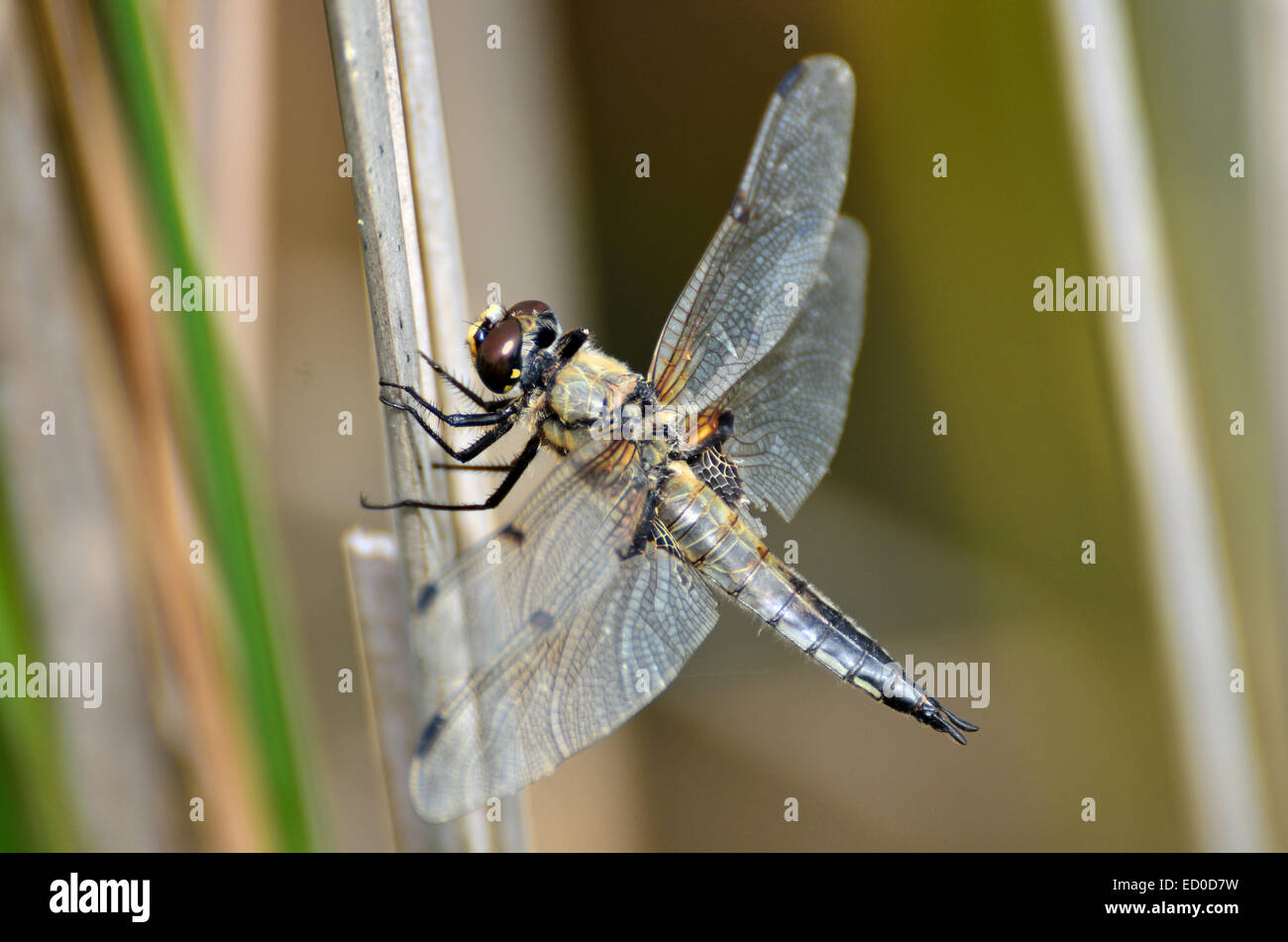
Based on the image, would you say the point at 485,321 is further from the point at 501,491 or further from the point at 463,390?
the point at 501,491

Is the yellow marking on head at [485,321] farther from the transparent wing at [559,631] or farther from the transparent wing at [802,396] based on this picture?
the transparent wing at [802,396]

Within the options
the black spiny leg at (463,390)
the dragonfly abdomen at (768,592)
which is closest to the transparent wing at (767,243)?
the dragonfly abdomen at (768,592)

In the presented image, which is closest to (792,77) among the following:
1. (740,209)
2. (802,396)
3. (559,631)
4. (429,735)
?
(740,209)

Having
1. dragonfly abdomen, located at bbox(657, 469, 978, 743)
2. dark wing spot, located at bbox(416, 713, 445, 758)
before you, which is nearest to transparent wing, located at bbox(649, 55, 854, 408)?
dragonfly abdomen, located at bbox(657, 469, 978, 743)

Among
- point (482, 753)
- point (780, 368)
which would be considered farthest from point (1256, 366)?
point (482, 753)

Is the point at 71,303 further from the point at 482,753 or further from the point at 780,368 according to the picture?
the point at 780,368
